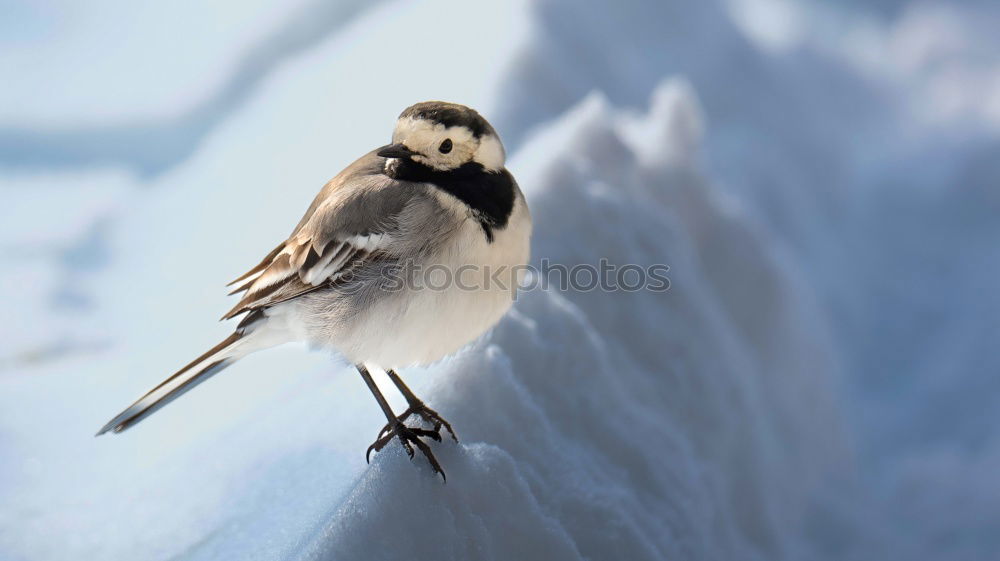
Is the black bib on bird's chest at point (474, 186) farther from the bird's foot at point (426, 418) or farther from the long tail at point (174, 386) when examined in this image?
the long tail at point (174, 386)

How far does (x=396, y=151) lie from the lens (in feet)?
5.07

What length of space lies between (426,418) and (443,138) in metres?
0.50

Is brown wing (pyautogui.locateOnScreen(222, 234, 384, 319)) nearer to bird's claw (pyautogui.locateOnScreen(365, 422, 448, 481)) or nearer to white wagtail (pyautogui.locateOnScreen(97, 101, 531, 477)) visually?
white wagtail (pyautogui.locateOnScreen(97, 101, 531, 477))

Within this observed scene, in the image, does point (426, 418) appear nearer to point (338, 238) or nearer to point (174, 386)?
point (338, 238)

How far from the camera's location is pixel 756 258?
3014 millimetres

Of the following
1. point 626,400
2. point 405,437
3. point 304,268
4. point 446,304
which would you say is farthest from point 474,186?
point 626,400

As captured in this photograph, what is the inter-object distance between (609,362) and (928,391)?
1959 millimetres

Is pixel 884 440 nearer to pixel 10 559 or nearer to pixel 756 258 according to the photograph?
pixel 756 258

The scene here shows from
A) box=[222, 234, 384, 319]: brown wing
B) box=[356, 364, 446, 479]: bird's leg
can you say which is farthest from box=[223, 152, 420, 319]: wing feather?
box=[356, 364, 446, 479]: bird's leg

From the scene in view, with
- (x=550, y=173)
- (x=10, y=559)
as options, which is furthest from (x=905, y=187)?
(x=10, y=559)

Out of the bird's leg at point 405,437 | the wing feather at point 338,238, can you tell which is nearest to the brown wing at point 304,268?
the wing feather at point 338,238

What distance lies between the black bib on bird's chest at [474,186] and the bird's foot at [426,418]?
1.12ft

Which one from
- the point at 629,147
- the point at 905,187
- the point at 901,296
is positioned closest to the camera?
the point at 629,147

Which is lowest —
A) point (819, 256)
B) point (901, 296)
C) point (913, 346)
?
point (913, 346)
